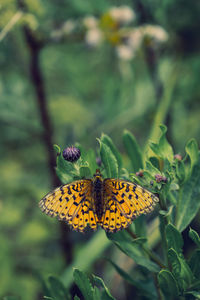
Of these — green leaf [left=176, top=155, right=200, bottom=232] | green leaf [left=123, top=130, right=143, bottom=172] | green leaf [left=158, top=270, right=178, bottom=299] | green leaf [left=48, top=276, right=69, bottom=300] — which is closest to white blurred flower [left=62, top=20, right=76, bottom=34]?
green leaf [left=123, top=130, right=143, bottom=172]

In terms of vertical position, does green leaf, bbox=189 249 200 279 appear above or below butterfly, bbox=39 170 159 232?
below

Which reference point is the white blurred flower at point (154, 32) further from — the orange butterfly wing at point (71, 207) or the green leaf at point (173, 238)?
the green leaf at point (173, 238)

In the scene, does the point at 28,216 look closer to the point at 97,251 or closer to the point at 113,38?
the point at 97,251

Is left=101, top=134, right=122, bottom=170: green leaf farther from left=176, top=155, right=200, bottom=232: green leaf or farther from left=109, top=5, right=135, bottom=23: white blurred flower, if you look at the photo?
left=109, top=5, right=135, bottom=23: white blurred flower

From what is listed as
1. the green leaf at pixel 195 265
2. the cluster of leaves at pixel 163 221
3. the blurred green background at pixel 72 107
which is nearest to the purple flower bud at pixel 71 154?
the cluster of leaves at pixel 163 221

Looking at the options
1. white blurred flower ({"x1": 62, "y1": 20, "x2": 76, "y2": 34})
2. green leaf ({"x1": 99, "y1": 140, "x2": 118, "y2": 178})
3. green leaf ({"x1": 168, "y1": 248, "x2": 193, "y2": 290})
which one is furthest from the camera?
white blurred flower ({"x1": 62, "y1": 20, "x2": 76, "y2": 34})

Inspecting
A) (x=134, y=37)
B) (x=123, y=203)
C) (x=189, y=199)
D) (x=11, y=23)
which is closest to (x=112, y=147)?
(x=123, y=203)
